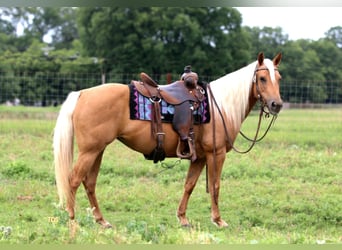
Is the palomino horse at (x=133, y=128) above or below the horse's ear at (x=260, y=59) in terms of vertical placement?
below

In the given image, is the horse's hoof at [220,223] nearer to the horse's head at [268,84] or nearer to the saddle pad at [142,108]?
the saddle pad at [142,108]

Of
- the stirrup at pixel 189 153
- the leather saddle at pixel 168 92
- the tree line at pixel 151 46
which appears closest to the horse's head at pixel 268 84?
the leather saddle at pixel 168 92

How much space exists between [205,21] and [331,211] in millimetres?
33508

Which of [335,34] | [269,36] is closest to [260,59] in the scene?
[269,36]

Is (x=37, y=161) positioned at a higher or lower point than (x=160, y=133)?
lower

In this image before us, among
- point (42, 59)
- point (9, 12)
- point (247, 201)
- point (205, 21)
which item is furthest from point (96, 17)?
point (247, 201)

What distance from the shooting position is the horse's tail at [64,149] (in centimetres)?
531

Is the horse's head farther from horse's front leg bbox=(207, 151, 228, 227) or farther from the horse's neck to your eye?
horse's front leg bbox=(207, 151, 228, 227)

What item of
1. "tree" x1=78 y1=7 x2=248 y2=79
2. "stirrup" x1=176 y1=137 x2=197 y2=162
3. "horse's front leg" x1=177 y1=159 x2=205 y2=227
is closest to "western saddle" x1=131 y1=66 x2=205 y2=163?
"stirrup" x1=176 y1=137 x2=197 y2=162

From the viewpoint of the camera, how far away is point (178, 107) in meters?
5.58

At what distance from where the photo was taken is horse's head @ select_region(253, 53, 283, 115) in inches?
219

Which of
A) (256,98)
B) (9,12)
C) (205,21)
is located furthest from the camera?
(9,12)

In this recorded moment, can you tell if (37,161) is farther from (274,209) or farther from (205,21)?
(205,21)

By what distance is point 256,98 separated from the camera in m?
5.95
